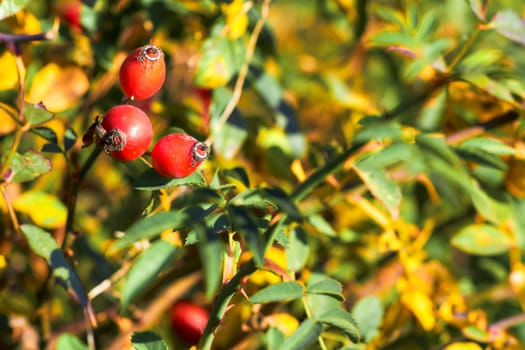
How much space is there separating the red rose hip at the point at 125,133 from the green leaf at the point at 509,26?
0.46 m

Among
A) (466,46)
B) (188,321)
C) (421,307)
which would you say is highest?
(466,46)

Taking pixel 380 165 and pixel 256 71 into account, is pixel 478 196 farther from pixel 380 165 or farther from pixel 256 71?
pixel 256 71

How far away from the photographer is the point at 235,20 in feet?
3.19

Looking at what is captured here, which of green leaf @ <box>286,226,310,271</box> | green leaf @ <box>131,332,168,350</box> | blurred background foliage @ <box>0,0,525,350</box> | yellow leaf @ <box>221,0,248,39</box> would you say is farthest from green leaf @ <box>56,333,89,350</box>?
yellow leaf @ <box>221,0,248,39</box>

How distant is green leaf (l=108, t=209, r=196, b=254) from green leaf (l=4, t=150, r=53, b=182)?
0.88 feet

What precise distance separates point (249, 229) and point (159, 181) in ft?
0.53

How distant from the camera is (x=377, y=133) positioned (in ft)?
2.44

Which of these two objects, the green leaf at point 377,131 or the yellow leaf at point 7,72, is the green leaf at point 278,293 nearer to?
the green leaf at point 377,131

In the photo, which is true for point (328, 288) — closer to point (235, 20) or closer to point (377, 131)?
point (377, 131)

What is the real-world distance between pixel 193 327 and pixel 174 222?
606mm

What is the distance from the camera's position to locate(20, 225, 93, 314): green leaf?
70 centimetres


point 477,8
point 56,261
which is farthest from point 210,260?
point 477,8

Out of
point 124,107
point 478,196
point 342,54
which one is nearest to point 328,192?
point 478,196

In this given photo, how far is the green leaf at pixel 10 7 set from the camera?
2.39 ft
